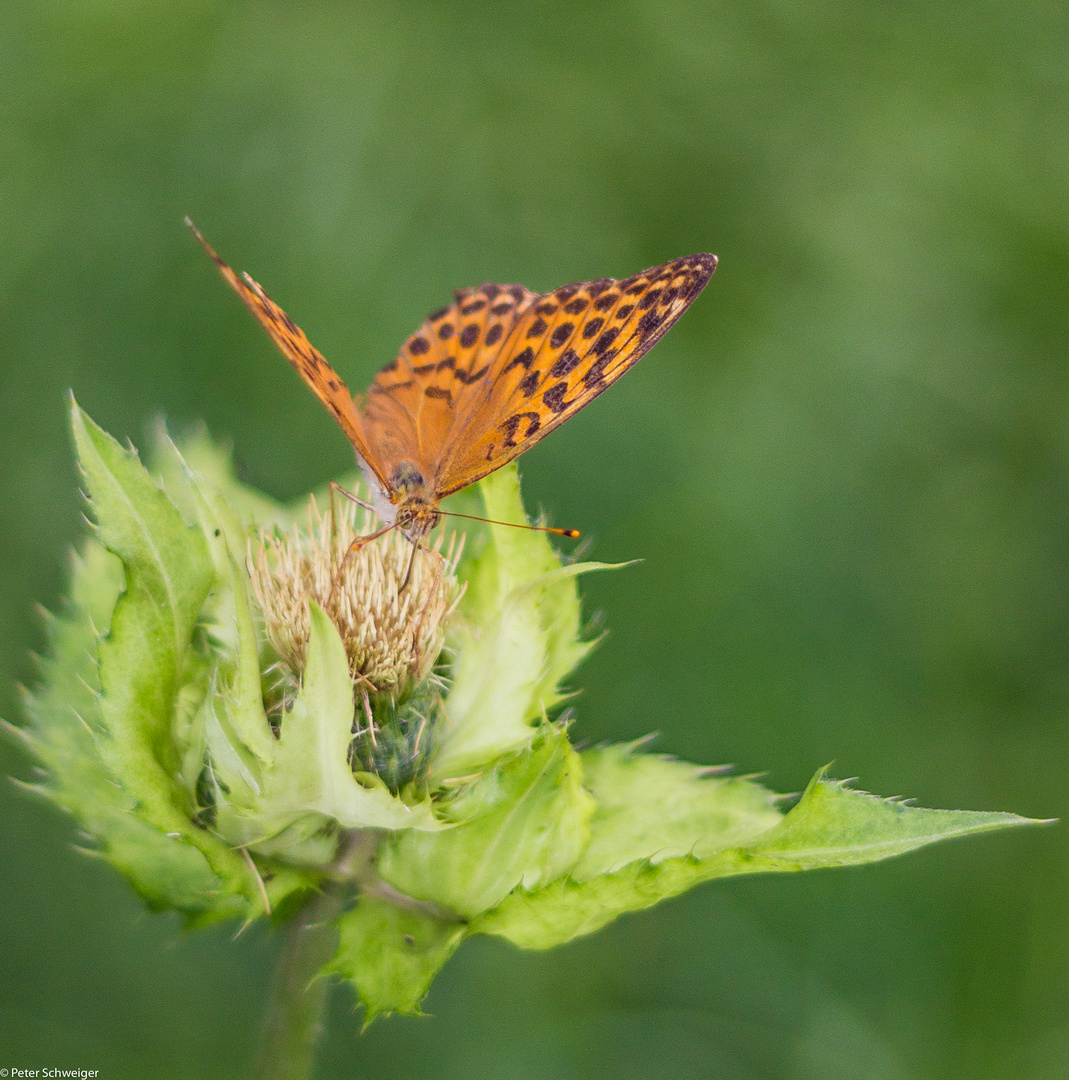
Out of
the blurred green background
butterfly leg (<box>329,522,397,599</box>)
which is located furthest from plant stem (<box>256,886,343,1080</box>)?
the blurred green background

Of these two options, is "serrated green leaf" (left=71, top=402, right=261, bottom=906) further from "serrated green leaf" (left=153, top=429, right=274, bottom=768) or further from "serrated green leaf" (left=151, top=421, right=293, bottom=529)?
"serrated green leaf" (left=151, top=421, right=293, bottom=529)

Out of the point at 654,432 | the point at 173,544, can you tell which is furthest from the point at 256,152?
the point at 173,544

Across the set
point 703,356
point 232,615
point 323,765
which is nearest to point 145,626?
point 232,615

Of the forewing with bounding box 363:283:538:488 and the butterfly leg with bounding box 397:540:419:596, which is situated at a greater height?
the forewing with bounding box 363:283:538:488

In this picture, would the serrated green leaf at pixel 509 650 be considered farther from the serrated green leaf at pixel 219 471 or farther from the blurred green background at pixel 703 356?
the blurred green background at pixel 703 356

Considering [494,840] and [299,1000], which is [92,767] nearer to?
[299,1000]

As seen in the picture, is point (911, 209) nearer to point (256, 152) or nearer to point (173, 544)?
point (256, 152)
